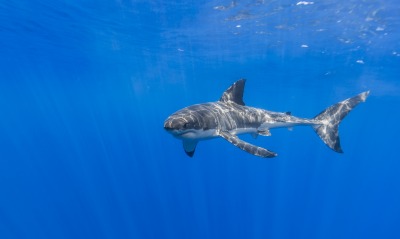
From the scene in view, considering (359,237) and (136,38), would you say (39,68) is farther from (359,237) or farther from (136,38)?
(359,237)

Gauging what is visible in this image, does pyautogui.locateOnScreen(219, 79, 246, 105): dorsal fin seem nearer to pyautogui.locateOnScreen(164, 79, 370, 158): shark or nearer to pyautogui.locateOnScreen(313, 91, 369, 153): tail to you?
pyautogui.locateOnScreen(164, 79, 370, 158): shark

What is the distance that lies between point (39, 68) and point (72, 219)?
2134 cm

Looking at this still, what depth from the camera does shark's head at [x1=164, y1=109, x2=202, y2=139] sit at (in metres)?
6.28

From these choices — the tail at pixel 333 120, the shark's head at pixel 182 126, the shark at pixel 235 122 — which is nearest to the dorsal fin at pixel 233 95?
the shark at pixel 235 122

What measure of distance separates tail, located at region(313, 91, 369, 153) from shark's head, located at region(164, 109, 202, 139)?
567 centimetres

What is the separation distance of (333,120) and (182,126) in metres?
6.98

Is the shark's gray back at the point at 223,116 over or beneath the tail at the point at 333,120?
over

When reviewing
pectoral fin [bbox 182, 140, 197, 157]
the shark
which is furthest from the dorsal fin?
pectoral fin [bbox 182, 140, 197, 157]

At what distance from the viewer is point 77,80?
47.6 m

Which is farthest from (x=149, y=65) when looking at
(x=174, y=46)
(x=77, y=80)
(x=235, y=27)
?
(x=77, y=80)

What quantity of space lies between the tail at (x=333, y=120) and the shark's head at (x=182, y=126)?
567cm

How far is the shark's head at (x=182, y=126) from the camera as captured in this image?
6.28m

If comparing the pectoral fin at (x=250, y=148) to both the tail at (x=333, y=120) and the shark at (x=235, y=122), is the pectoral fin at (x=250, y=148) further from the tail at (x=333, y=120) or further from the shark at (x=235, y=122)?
the tail at (x=333, y=120)

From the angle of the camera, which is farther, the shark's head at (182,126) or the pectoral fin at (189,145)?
the pectoral fin at (189,145)
